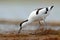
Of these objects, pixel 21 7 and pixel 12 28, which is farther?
pixel 21 7

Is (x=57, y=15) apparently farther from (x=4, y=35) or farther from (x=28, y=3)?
(x=4, y=35)

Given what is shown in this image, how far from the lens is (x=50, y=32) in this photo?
1573mm

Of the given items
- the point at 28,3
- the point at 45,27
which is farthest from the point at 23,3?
the point at 45,27

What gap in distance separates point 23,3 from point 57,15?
467mm

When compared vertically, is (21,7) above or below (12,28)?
above

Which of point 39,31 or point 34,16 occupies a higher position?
point 34,16

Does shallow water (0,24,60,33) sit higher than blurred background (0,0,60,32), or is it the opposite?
blurred background (0,0,60,32)

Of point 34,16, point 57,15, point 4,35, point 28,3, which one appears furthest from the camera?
point 28,3

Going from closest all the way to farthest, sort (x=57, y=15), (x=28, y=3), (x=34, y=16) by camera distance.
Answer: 1. (x=34, y=16)
2. (x=57, y=15)
3. (x=28, y=3)

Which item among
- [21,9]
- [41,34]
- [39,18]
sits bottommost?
[41,34]

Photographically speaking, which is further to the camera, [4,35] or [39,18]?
[39,18]

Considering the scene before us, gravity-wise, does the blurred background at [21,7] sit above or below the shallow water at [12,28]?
above

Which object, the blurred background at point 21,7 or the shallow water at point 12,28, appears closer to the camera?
the shallow water at point 12,28

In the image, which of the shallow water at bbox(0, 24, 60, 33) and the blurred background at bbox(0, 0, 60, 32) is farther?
the blurred background at bbox(0, 0, 60, 32)
